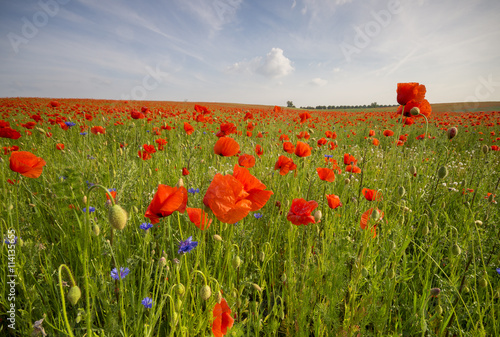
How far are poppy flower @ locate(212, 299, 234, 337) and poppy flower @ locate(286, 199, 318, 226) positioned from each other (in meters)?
0.62

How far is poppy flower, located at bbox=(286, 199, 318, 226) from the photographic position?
1424 millimetres

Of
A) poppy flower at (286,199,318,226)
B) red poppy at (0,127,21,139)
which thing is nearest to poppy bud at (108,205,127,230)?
poppy flower at (286,199,318,226)

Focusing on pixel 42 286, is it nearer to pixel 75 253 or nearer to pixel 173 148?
pixel 75 253

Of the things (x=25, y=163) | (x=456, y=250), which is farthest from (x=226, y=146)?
(x=456, y=250)

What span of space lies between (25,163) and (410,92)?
2815 millimetres

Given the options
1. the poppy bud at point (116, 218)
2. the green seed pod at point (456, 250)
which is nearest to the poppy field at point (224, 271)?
the poppy bud at point (116, 218)

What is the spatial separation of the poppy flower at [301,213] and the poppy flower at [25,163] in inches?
61.1

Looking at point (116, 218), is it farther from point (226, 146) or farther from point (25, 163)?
point (25, 163)

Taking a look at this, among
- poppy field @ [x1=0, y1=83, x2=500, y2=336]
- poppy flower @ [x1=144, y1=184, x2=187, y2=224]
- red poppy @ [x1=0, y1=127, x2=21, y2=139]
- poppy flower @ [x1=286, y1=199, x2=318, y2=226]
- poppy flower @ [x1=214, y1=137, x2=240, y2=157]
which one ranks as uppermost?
red poppy @ [x1=0, y1=127, x2=21, y2=139]

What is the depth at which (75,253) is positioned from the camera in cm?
161

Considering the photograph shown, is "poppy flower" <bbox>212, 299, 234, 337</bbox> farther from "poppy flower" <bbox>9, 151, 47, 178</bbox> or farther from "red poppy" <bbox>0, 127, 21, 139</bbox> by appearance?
"red poppy" <bbox>0, 127, 21, 139</bbox>

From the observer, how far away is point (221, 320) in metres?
0.99

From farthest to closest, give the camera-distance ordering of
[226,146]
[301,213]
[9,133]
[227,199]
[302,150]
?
[9,133]
[302,150]
[226,146]
[301,213]
[227,199]

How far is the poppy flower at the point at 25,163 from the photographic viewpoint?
1452 mm
